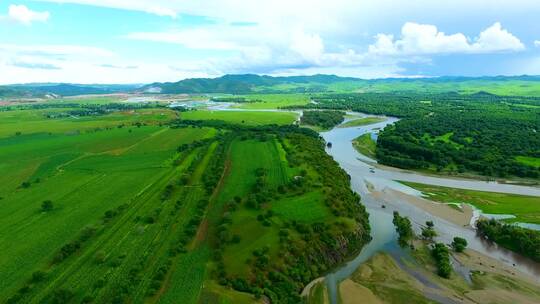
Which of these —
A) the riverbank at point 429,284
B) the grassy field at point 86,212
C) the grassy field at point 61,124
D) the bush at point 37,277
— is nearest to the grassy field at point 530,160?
the riverbank at point 429,284

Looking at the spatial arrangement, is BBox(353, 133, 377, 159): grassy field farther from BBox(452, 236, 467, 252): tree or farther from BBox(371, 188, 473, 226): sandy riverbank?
BBox(452, 236, 467, 252): tree

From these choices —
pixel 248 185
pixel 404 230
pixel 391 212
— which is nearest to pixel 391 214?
pixel 391 212

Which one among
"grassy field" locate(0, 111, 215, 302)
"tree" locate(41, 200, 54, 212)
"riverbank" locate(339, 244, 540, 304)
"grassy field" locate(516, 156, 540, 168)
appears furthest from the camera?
"grassy field" locate(516, 156, 540, 168)

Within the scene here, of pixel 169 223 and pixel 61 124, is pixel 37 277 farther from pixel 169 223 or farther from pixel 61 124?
pixel 61 124

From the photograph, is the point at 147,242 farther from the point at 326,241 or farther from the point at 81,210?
the point at 326,241

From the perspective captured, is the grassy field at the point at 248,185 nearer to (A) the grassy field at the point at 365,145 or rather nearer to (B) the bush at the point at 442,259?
(B) the bush at the point at 442,259

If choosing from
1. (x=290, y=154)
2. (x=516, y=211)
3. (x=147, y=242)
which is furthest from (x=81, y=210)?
(x=516, y=211)

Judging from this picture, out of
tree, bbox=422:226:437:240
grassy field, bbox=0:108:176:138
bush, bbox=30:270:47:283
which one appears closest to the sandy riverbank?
tree, bbox=422:226:437:240
